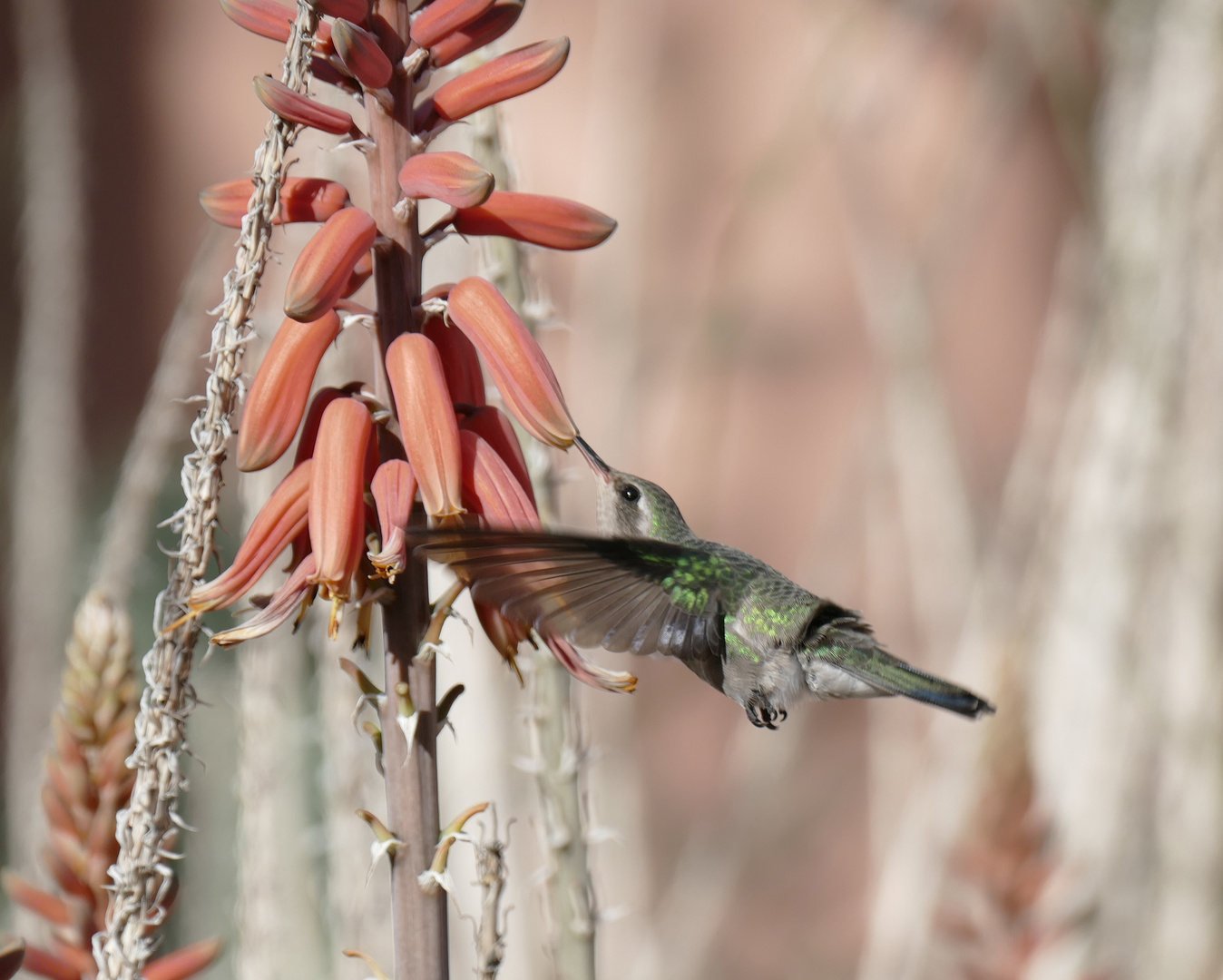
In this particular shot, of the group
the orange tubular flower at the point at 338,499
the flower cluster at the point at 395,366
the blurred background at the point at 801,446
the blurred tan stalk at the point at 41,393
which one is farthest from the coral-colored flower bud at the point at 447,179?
the blurred tan stalk at the point at 41,393

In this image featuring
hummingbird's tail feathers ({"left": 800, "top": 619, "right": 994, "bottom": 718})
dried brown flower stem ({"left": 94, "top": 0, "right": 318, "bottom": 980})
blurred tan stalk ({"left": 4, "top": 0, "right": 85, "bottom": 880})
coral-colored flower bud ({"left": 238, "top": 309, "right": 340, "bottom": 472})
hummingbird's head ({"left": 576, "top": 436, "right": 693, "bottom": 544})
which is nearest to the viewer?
dried brown flower stem ({"left": 94, "top": 0, "right": 318, "bottom": 980})

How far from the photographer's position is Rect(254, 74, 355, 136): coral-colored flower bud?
0.51 m

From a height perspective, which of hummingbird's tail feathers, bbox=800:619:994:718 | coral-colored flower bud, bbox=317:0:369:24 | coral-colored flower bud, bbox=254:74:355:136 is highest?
coral-colored flower bud, bbox=317:0:369:24

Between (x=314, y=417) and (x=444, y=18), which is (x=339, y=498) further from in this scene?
(x=444, y=18)

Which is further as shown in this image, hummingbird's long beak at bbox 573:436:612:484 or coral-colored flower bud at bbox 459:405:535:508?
hummingbird's long beak at bbox 573:436:612:484

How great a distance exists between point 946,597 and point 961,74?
1425 mm

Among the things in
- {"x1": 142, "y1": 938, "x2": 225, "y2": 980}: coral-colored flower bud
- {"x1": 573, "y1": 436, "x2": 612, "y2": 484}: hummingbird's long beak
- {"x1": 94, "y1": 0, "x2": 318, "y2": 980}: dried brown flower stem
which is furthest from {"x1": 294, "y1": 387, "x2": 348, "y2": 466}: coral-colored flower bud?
{"x1": 573, "y1": 436, "x2": 612, "y2": 484}: hummingbird's long beak

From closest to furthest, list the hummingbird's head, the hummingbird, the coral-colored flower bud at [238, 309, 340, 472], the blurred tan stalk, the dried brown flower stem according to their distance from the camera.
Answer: the dried brown flower stem, the coral-colored flower bud at [238, 309, 340, 472], the hummingbird, the hummingbird's head, the blurred tan stalk

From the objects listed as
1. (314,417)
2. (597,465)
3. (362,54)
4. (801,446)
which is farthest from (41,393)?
(801,446)

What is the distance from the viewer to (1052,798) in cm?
146

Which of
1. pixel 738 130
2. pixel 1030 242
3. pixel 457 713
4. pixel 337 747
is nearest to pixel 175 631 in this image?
pixel 337 747

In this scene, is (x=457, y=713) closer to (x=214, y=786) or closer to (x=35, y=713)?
(x=35, y=713)

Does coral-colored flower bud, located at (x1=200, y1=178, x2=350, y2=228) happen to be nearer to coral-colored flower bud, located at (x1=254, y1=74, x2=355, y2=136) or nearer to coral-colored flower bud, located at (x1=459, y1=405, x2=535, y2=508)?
coral-colored flower bud, located at (x1=254, y1=74, x2=355, y2=136)

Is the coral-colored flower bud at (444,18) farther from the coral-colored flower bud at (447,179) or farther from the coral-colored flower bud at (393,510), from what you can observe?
the coral-colored flower bud at (393,510)
